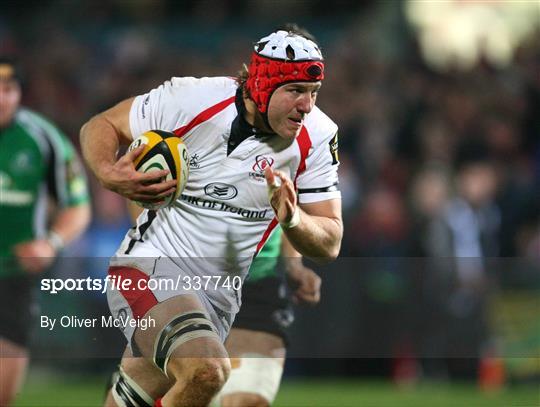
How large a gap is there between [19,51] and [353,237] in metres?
5.05

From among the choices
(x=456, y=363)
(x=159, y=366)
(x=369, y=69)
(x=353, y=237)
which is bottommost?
(x=456, y=363)

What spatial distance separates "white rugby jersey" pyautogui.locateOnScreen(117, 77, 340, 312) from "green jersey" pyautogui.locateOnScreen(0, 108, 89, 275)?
6.02 feet

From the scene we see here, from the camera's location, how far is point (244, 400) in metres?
7.04

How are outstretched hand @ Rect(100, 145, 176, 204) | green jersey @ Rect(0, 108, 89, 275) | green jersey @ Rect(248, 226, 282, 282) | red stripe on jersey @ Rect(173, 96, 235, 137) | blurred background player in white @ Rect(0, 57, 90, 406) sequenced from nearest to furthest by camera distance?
outstretched hand @ Rect(100, 145, 176, 204) → red stripe on jersey @ Rect(173, 96, 235, 137) → green jersey @ Rect(248, 226, 282, 282) → blurred background player in white @ Rect(0, 57, 90, 406) → green jersey @ Rect(0, 108, 89, 275)

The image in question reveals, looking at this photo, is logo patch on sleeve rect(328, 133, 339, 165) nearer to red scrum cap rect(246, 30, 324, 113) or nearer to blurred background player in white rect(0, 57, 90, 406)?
red scrum cap rect(246, 30, 324, 113)

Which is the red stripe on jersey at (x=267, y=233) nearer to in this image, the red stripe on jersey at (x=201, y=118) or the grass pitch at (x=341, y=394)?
the red stripe on jersey at (x=201, y=118)

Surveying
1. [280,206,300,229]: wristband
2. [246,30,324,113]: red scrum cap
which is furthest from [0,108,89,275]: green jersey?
[280,206,300,229]: wristband

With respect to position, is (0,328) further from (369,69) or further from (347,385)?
(369,69)

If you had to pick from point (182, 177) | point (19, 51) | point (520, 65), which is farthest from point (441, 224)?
point (182, 177)

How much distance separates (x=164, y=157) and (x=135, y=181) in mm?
188

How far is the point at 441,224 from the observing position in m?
12.6

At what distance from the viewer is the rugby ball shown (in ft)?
19.5

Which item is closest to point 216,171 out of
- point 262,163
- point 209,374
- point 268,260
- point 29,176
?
point 262,163

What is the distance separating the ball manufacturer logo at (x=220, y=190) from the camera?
20.9 ft
